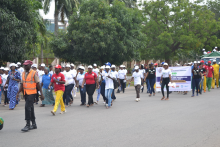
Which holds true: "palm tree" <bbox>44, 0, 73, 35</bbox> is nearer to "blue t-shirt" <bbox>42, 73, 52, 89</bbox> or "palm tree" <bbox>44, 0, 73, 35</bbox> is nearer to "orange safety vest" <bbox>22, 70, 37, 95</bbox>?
"blue t-shirt" <bbox>42, 73, 52, 89</bbox>

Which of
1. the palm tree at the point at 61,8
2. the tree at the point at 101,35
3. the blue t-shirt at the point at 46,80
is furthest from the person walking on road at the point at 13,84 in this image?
the palm tree at the point at 61,8

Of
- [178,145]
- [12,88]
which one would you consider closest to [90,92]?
[12,88]

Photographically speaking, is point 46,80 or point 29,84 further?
point 46,80

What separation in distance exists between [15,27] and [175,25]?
24862 mm

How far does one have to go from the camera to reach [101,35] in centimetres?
2286

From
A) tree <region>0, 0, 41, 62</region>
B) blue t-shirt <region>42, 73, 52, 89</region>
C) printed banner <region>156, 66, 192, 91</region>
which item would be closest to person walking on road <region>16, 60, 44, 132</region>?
blue t-shirt <region>42, 73, 52, 89</region>

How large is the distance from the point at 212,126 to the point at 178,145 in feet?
7.70

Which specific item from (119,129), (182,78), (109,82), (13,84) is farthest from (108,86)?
(182,78)

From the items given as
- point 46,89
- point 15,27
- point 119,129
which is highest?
point 15,27

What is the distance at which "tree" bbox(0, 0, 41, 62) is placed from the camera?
50.3ft

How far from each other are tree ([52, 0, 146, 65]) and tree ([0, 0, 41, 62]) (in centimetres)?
686

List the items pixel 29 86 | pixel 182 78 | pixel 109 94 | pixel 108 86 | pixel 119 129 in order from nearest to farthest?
pixel 119 129 < pixel 29 86 < pixel 109 94 < pixel 108 86 < pixel 182 78

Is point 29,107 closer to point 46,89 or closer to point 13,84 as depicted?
point 13,84

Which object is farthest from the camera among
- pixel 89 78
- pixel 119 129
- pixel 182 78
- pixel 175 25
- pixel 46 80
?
pixel 175 25
